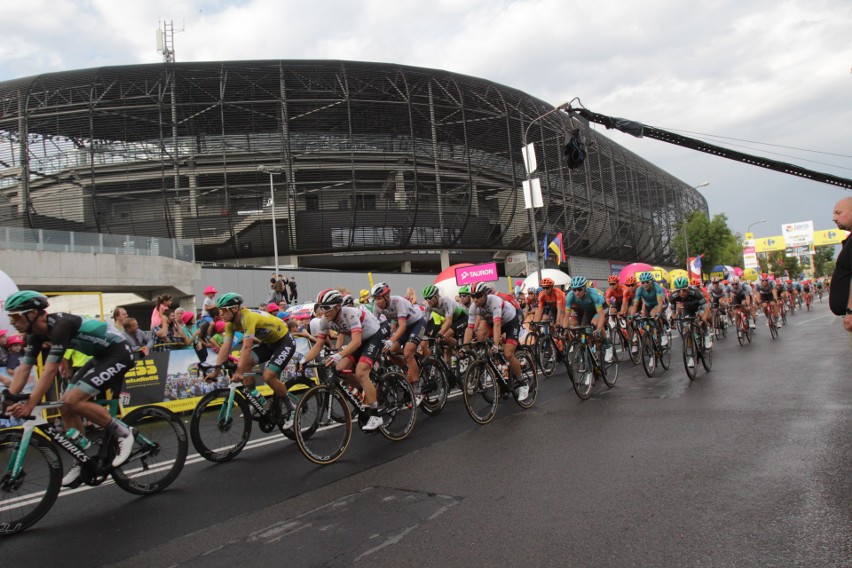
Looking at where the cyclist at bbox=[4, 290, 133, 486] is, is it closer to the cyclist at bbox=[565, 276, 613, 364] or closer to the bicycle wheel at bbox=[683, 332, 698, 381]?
the cyclist at bbox=[565, 276, 613, 364]

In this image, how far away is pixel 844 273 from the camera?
14.0ft

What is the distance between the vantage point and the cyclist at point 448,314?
9.77m

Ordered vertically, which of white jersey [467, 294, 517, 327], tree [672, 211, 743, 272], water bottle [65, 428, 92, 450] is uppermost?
tree [672, 211, 743, 272]

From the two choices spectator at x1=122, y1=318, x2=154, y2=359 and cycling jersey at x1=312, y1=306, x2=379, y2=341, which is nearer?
cycling jersey at x1=312, y1=306, x2=379, y2=341

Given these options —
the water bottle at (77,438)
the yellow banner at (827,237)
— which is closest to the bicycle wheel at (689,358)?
the water bottle at (77,438)

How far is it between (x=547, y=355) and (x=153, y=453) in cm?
826

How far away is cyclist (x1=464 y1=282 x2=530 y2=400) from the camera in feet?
26.4

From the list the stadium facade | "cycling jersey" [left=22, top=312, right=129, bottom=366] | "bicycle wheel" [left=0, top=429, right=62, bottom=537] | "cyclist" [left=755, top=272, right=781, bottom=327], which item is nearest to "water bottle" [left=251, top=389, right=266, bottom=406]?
"cycling jersey" [left=22, top=312, right=129, bottom=366]

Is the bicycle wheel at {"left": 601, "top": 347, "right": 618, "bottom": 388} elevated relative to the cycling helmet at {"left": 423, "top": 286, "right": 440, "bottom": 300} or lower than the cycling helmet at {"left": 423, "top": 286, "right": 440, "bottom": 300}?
lower

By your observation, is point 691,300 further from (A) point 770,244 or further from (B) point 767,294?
(A) point 770,244

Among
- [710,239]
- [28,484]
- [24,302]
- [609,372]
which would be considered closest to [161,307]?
[24,302]

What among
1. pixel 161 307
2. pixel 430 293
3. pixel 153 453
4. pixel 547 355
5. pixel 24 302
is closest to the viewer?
pixel 24 302

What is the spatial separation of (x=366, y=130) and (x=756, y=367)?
36.9m

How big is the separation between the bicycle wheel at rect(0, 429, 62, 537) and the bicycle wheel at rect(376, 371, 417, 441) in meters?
3.18
